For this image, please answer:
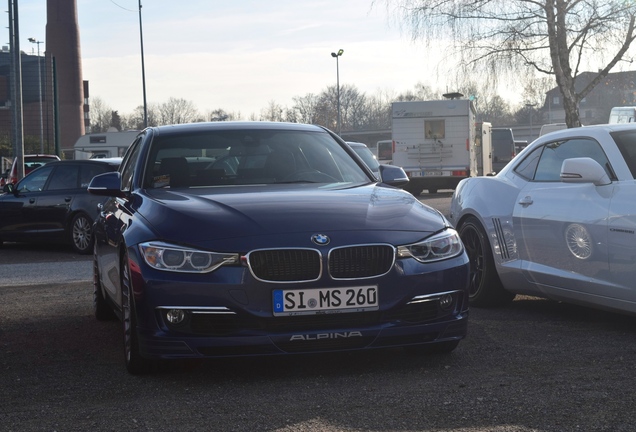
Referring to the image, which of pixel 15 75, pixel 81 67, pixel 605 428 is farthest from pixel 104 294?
pixel 81 67

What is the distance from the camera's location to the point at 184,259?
5250 mm

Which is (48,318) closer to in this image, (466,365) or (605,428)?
(466,365)

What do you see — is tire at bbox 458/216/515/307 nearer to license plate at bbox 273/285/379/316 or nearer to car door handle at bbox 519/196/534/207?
car door handle at bbox 519/196/534/207

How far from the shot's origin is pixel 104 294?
7504mm

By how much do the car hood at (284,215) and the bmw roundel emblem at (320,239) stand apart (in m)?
0.04

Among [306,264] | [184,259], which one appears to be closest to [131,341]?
[184,259]

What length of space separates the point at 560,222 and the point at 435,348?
1629 millimetres

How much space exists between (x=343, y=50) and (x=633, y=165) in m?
60.1

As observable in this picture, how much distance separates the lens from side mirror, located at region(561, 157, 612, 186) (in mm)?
6641

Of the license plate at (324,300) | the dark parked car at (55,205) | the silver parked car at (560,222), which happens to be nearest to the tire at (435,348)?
the license plate at (324,300)

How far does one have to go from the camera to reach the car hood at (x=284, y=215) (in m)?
5.34

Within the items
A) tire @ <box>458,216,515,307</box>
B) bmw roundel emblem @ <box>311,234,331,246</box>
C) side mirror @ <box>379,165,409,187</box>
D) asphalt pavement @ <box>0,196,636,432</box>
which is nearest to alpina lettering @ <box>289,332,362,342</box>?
asphalt pavement @ <box>0,196,636,432</box>

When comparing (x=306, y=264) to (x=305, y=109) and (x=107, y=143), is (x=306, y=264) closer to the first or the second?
(x=107, y=143)

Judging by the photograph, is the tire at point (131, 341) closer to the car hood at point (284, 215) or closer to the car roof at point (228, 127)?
the car hood at point (284, 215)
